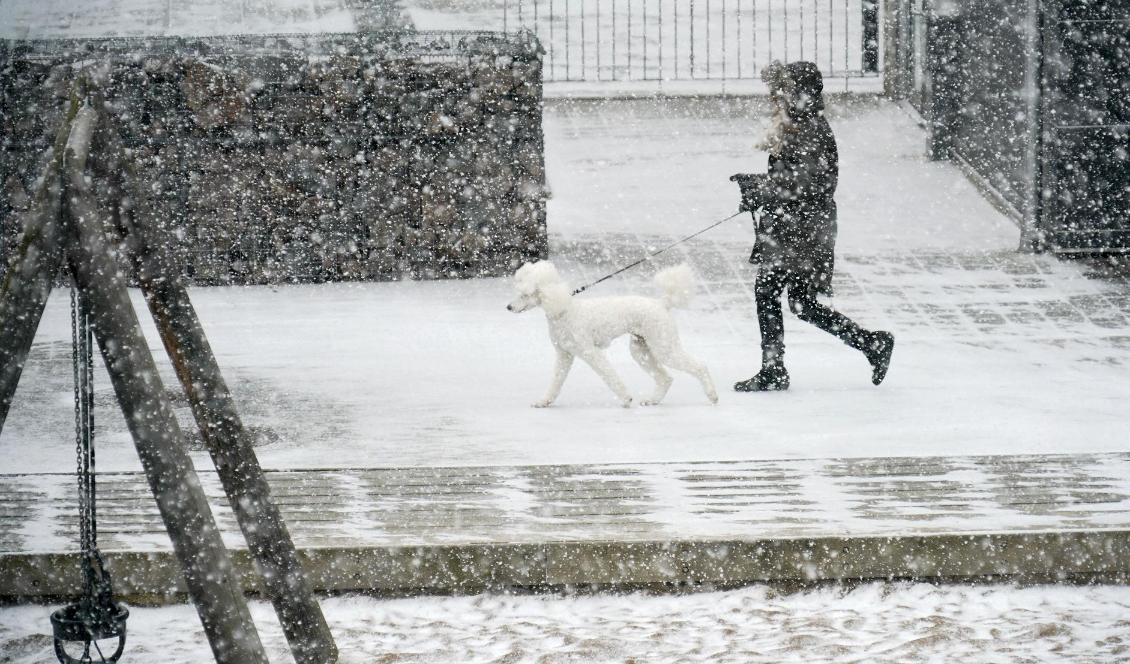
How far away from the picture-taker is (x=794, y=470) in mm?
6969

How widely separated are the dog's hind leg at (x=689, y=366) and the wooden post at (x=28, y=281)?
15.3ft

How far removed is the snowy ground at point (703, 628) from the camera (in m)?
5.51

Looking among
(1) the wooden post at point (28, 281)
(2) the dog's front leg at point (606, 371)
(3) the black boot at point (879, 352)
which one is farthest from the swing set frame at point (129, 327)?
(3) the black boot at point (879, 352)

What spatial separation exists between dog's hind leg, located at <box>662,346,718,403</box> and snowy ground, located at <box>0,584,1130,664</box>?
2525 millimetres

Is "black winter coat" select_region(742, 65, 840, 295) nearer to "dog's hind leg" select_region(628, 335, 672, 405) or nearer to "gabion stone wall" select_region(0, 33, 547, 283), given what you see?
"dog's hind leg" select_region(628, 335, 672, 405)

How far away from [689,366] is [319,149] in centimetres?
497

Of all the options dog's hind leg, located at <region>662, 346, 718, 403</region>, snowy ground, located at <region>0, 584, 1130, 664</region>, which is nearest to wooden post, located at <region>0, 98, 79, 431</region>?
snowy ground, located at <region>0, 584, 1130, 664</region>

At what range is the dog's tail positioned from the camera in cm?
824

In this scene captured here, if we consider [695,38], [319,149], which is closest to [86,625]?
[319,149]

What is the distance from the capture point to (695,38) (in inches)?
781

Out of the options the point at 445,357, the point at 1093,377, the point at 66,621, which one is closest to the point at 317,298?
the point at 445,357

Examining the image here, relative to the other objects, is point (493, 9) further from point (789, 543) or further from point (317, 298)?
point (789, 543)

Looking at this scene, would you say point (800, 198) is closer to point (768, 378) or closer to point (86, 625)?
point (768, 378)

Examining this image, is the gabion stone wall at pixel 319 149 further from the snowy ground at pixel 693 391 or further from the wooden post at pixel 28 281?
the wooden post at pixel 28 281
